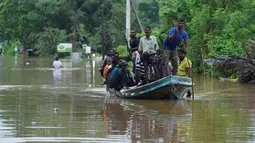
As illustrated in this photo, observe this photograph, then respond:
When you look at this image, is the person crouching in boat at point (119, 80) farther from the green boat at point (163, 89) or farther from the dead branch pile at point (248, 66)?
the dead branch pile at point (248, 66)

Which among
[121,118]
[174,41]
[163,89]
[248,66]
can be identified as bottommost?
[121,118]

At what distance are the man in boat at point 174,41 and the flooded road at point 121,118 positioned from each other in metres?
1.23

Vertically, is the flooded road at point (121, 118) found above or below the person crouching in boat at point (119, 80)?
below

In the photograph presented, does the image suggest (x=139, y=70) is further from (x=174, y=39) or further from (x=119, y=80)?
(x=174, y=39)

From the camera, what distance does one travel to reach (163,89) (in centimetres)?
1608

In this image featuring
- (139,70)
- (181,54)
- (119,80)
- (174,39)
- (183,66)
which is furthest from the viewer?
(119,80)

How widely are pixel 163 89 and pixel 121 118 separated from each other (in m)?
3.79

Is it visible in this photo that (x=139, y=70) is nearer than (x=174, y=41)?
No

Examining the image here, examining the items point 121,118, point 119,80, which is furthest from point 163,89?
point 121,118

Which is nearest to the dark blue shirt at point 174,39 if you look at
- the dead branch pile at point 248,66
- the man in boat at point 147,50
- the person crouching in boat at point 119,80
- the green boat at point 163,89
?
the man in boat at point 147,50

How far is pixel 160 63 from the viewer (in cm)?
1667

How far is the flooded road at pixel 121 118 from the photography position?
32.5 feet

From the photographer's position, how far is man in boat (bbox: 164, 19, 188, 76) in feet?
53.7

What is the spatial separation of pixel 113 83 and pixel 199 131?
7.25 metres
